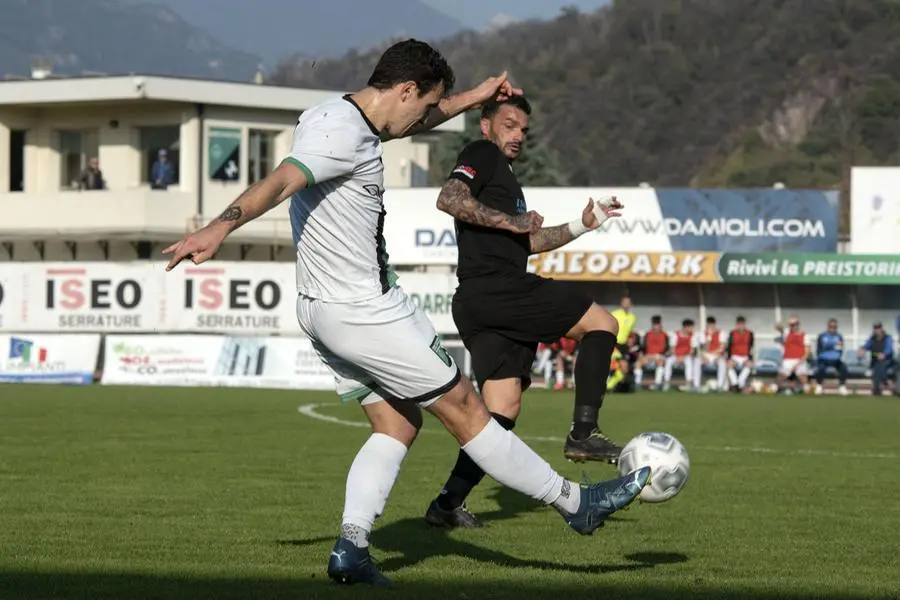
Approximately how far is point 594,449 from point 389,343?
6.64 ft

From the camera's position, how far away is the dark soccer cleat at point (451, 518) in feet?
27.6

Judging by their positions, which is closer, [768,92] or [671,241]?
[671,241]

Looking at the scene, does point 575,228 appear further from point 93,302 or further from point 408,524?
point 93,302

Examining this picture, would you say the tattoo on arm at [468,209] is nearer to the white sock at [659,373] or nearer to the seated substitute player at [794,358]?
the seated substitute player at [794,358]

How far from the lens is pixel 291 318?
30.9 m

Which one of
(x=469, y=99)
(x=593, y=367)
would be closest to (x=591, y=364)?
(x=593, y=367)

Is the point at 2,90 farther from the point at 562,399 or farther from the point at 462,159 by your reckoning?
the point at 462,159

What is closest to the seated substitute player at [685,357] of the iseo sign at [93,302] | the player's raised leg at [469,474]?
the iseo sign at [93,302]

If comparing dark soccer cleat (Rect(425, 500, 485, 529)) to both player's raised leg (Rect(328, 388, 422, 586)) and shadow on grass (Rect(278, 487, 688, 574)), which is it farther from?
player's raised leg (Rect(328, 388, 422, 586))

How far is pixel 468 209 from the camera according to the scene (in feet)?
26.6

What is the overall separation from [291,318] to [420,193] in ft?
32.5

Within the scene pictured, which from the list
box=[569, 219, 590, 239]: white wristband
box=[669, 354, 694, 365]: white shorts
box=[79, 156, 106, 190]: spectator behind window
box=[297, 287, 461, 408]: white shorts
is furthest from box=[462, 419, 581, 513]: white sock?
box=[79, 156, 106, 190]: spectator behind window

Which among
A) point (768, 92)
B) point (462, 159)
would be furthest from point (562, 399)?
point (768, 92)

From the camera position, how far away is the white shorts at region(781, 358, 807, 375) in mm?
33562
